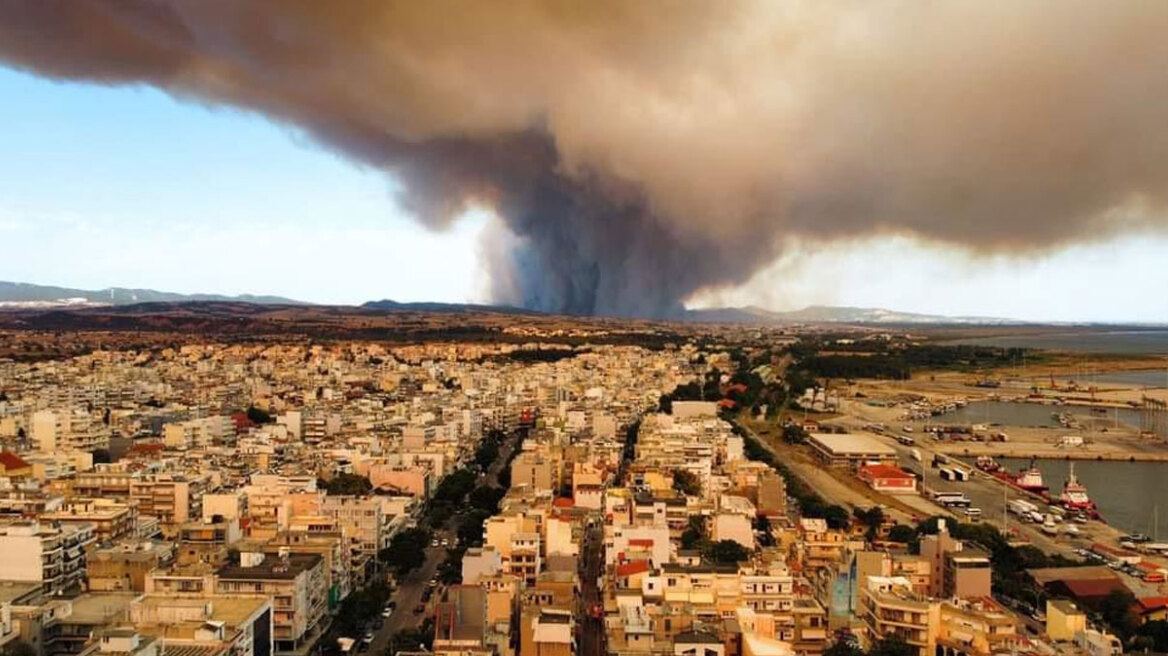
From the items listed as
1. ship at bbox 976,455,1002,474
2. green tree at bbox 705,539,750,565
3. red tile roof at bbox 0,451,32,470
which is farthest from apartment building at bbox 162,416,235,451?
ship at bbox 976,455,1002,474

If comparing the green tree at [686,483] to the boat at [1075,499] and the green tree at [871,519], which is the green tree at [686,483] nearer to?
the green tree at [871,519]

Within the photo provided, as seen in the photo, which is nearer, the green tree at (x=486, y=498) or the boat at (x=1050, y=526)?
the green tree at (x=486, y=498)

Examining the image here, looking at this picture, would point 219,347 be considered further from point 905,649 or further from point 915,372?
point 905,649

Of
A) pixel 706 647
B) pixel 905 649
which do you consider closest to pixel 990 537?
pixel 905 649

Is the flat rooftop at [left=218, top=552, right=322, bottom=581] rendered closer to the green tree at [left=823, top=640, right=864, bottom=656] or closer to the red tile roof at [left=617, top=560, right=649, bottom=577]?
the red tile roof at [left=617, top=560, right=649, bottom=577]

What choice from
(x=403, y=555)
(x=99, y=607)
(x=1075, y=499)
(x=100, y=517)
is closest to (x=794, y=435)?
(x=1075, y=499)

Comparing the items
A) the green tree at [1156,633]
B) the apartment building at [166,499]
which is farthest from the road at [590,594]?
the apartment building at [166,499]
